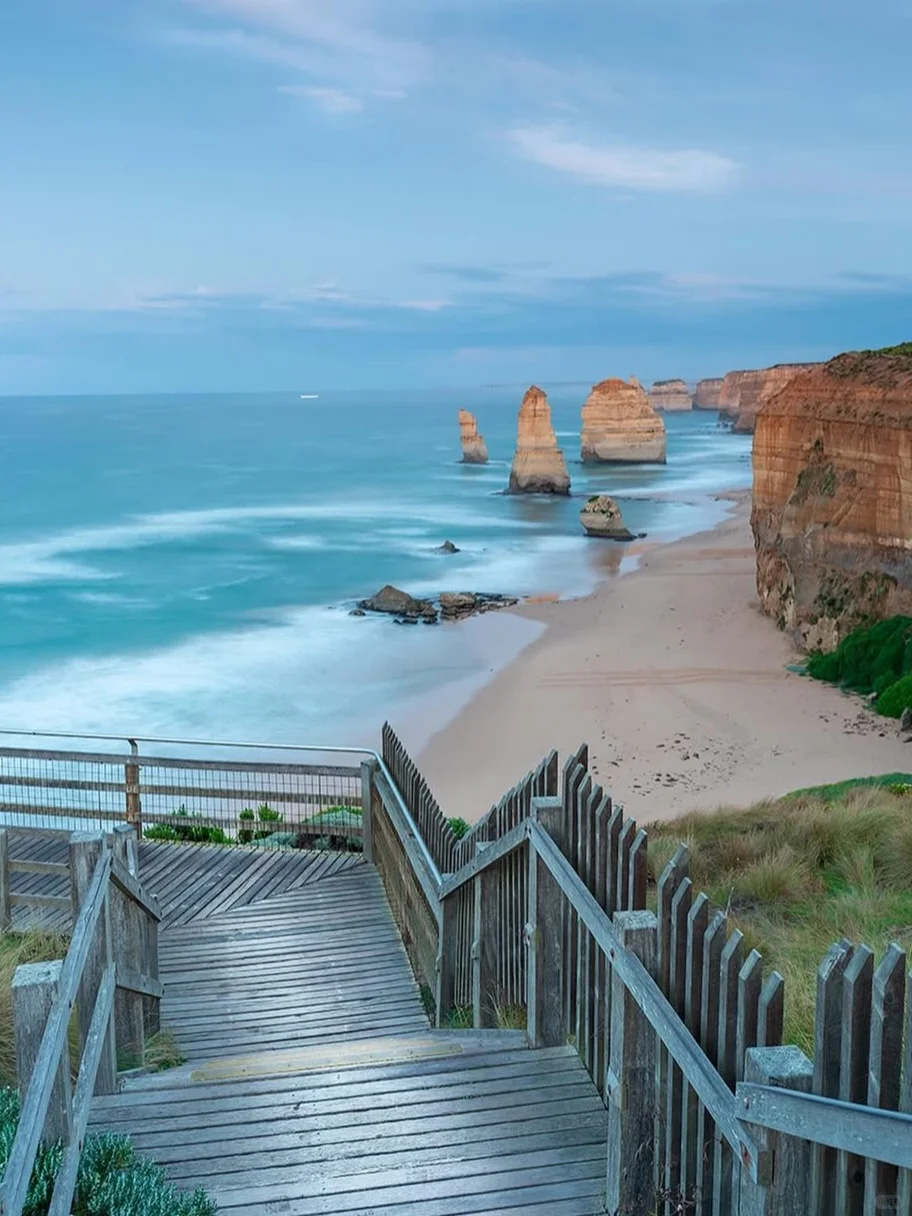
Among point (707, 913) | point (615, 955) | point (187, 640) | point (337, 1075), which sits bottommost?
point (187, 640)

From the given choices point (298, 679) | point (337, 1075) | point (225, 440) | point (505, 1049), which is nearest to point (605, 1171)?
point (505, 1049)

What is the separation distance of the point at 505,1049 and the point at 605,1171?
1.08 metres

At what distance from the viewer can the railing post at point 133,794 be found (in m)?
11.0

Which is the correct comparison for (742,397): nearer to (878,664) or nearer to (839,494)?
(839,494)

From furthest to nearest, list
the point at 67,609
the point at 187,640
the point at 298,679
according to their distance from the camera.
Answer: the point at 67,609
the point at 187,640
the point at 298,679

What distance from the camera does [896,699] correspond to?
23078mm

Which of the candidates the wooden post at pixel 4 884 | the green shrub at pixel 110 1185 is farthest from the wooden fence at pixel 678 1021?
the wooden post at pixel 4 884

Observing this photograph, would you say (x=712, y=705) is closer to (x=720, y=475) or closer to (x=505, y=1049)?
(x=505, y=1049)

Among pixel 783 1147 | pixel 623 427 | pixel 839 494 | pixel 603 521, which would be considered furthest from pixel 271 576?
pixel 623 427

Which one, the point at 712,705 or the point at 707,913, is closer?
the point at 707,913

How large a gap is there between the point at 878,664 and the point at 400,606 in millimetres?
18229

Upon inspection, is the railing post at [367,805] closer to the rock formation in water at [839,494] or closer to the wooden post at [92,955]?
the wooden post at [92,955]

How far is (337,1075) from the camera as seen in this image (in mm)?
4984

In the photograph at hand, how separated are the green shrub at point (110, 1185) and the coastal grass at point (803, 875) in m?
2.61
